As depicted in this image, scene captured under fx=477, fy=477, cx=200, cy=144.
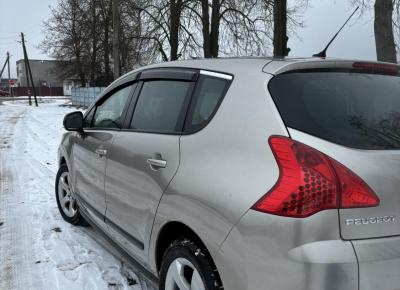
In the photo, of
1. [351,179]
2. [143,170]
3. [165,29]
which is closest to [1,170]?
[143,170]

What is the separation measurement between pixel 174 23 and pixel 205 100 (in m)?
21.7

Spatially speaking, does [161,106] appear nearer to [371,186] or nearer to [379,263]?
[371,186]

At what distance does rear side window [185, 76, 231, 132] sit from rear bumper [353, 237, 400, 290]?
43.1 inches

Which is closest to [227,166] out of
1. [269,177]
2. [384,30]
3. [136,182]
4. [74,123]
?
[269,177]

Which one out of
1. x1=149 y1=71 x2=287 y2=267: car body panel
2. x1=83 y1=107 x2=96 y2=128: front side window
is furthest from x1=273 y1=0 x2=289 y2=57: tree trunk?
x1=149 y1=71 x2=287 y2=267: car body panel

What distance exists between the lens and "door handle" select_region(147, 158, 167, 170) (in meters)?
2.92

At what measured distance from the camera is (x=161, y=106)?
3322 mm

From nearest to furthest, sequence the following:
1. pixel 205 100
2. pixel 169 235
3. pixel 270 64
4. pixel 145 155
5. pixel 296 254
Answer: pixel 296 254
pixel 270 64
pixel 205 100
pixel 169 235
pixel 145 155

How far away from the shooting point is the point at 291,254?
6.82ft

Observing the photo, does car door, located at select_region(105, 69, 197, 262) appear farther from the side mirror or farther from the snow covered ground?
the side mirror

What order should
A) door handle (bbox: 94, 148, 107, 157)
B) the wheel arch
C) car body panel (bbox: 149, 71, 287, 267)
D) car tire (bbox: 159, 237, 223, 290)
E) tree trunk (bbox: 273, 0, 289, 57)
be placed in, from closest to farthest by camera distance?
1. car body panel (bbox: 149, 71, 287, 267)
2. car tire (bbox: 159, 237, 223, 290)
3. the wheel arch
4. door handle (bbox: 94, 148, 107, 157)
5. tree trunk (bbox: 273, 0, 289, 57)

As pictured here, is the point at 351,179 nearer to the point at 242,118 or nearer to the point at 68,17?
the point at 242,118

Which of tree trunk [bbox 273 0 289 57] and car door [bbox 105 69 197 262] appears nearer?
car door [bbox 105 69 197 262]

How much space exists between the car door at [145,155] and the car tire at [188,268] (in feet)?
0.98
